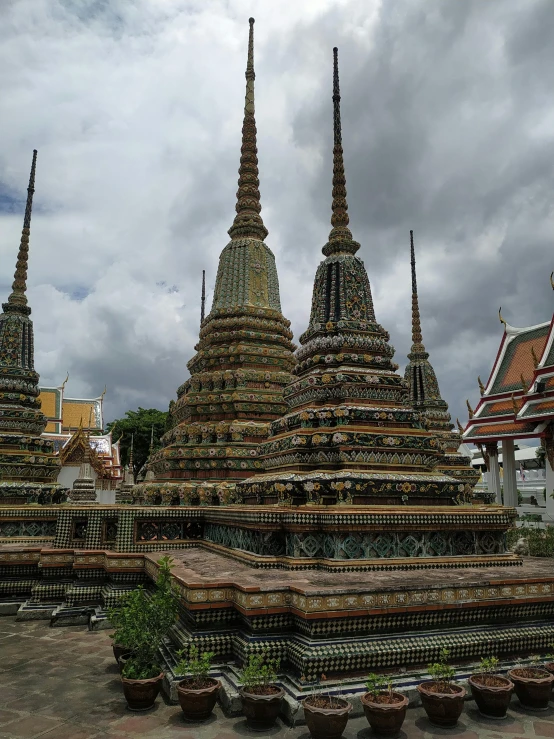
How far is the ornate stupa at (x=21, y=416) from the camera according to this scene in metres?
15.6

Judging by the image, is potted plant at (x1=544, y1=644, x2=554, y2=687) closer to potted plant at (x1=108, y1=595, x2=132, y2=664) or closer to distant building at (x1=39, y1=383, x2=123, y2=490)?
potted plant at (x1=108, y1=595, x2=132, y2=664)

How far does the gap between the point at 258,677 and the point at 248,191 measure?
17146 mm

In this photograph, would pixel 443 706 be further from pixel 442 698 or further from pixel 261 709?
pixel 261 709

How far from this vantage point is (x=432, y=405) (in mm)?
24328

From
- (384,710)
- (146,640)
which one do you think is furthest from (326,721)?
(146,640)

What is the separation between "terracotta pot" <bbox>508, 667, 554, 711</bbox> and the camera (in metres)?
5.45

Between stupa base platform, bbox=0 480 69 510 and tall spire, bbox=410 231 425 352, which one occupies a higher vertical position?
tall spire, bbox=410 231 425 352

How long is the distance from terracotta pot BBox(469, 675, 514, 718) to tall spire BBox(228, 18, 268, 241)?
16145 mm

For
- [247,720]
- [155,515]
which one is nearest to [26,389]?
[155,515]

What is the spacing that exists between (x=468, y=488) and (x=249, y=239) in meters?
12.3

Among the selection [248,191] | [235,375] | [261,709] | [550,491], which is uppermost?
[248,191]

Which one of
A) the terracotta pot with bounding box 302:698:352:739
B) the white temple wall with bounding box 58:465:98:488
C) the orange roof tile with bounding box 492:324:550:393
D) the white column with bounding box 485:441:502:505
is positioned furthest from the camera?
the white temple wall with bounding box 58:465:98:488

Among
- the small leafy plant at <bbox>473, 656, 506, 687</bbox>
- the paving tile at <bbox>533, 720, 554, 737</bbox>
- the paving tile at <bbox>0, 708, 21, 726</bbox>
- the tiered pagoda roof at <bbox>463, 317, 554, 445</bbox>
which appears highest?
the tiered pagoda roof at <bbox>463, 317, 554, 445</bbox>

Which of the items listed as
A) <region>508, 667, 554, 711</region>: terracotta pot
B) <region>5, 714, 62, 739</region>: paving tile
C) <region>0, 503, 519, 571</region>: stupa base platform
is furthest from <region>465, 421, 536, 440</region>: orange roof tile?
<region>5, 714, 62, 739</region>: paving tile
